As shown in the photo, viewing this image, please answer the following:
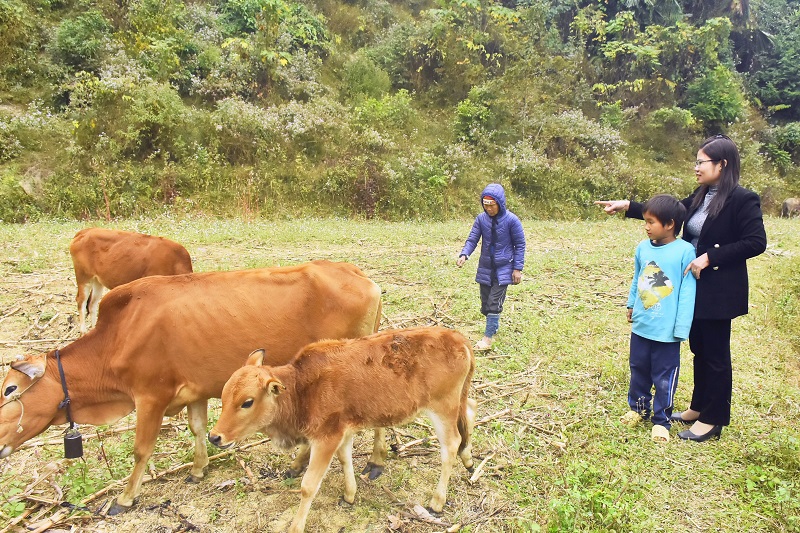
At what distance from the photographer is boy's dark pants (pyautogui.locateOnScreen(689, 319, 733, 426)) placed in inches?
162

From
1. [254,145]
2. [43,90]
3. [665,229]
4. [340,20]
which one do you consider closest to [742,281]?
[665,229]

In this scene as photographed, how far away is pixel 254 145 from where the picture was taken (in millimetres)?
17234

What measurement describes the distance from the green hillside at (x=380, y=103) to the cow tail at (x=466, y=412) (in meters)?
13.1

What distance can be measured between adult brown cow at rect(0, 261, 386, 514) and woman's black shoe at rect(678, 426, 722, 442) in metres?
2.52

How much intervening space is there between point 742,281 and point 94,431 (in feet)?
18.2

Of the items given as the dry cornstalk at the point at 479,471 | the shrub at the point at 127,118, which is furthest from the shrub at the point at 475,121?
the dry cornstalk at the point at 479,471

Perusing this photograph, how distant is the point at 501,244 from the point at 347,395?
3402 mm

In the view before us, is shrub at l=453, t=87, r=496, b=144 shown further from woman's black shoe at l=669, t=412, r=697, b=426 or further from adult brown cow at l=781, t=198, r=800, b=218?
woman's black shoe at l=669, t=412, r=697, b=426

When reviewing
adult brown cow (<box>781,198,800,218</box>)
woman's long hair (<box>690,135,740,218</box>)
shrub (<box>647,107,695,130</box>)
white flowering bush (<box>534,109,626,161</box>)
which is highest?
shrub (<box>647,107,695,130</box>)

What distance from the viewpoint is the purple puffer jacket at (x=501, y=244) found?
607cm

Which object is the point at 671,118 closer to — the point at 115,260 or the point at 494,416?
the point at 494,416

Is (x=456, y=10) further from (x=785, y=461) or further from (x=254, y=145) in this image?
(x=785, y=461)

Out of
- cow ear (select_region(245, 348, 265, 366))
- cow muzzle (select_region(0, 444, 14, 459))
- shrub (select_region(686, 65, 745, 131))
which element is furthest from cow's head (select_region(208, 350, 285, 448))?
shrub (select_region(686, 65, 745, 131))

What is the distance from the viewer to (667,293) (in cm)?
410
